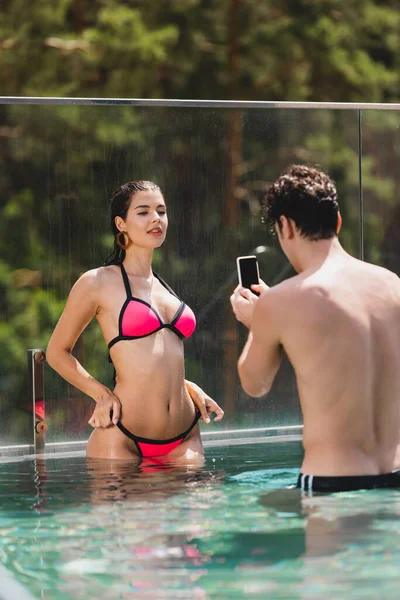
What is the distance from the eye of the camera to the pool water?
11.6ft

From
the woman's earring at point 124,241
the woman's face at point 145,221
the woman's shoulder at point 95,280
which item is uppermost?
the woman's face at point 145,221

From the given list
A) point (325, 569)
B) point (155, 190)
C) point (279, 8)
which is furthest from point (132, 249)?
point (279, 8)

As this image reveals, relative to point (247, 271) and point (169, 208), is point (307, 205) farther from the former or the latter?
point (169, 208)

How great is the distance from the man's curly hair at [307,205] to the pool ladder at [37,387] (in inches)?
128

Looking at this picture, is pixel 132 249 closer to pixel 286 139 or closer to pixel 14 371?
pixel 14 371

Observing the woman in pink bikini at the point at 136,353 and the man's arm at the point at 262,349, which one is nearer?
the man's arm at the point at 262,349

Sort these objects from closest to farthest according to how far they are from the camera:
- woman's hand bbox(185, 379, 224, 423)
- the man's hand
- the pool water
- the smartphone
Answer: the pool water → the man's hand → the smartphone → woman's hand bbox(185, 379, 224, 423)

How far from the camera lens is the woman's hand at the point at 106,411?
5.94 metres

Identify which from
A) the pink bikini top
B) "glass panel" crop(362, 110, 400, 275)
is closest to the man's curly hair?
the pink bikini top

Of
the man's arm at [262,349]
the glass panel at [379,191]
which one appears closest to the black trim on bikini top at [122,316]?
the man's arm at [262,349]

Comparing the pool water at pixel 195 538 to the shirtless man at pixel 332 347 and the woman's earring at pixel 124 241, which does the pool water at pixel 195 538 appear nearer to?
the shirtless man at pixel 332 347

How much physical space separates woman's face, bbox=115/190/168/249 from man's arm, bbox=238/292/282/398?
65.6 inches

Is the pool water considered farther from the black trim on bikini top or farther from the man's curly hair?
the man's curly hair

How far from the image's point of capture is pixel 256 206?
26.5ft
